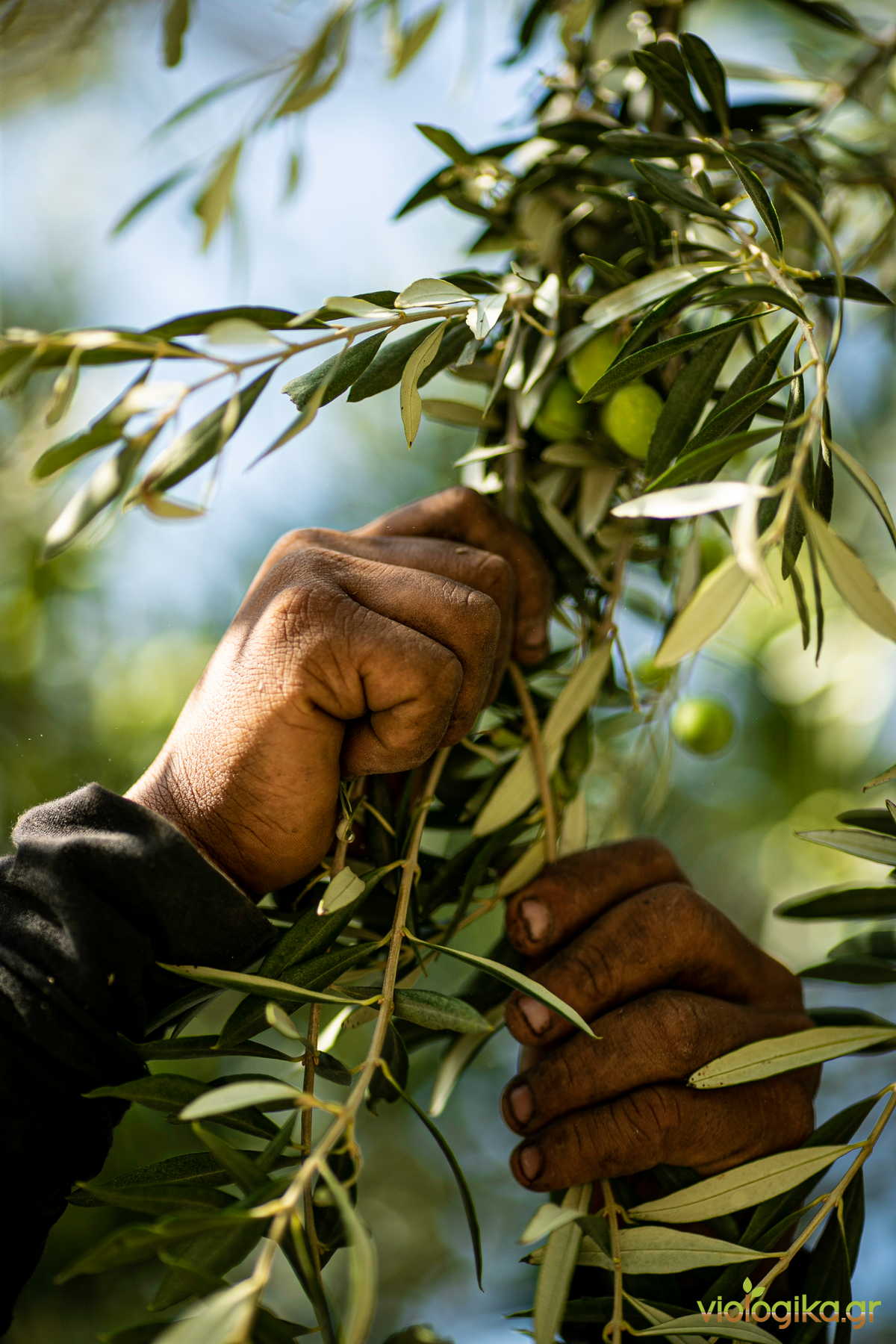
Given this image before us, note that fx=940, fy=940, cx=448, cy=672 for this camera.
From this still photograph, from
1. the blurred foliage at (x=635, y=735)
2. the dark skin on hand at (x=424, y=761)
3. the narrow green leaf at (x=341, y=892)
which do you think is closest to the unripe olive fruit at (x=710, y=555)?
the blurred foliage at (x=635, y=735)

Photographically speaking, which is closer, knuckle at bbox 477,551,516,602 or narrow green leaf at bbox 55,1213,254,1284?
narrow green leaf at bbox 55,1213,254,1284

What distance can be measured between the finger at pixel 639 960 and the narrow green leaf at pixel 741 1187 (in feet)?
0.43

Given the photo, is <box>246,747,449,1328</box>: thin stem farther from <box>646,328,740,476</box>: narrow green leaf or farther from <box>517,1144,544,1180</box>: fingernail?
<box>646,328,740,476</box>: narrow green leaf

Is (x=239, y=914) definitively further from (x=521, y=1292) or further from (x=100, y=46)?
(x=100, y=46)

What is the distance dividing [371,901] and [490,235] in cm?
66

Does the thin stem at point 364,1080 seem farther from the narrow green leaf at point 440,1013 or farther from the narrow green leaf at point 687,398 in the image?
the narrow green leaf at point 687,398

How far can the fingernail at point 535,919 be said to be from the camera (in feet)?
2.47

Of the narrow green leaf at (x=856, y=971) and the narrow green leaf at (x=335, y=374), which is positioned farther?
the narrow green leaf at (x=856, y=971)

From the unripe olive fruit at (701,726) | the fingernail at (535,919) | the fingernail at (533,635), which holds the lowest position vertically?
the fingernail at (535,919)

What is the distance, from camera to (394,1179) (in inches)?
61.6

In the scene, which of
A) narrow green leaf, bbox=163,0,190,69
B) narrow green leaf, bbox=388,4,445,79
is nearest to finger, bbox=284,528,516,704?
narrow green leaf, bbox=163,0,190,69

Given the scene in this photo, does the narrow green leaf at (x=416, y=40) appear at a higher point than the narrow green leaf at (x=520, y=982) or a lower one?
higher

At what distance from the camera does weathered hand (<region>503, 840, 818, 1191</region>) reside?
0.67 meters

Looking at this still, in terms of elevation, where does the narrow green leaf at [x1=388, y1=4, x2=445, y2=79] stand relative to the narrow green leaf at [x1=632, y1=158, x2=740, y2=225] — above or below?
above
